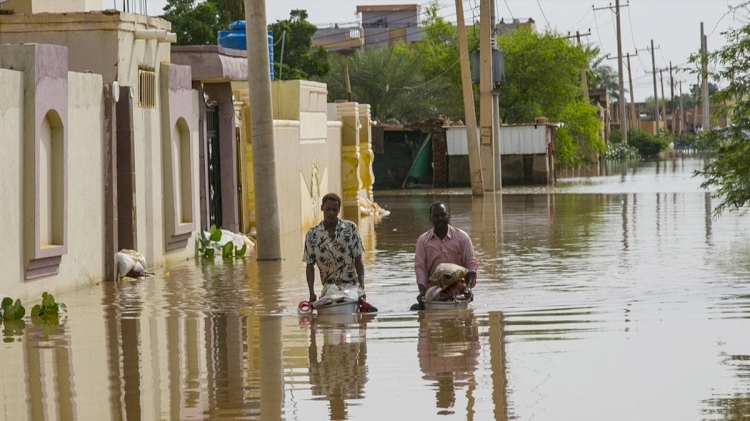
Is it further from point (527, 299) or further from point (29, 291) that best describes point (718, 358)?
point (29, 291)

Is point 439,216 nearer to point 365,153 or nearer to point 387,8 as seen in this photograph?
point 365,153

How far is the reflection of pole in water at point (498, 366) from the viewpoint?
26.6 ft

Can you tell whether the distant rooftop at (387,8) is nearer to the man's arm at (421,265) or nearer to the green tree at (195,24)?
the green tree at (195,24)

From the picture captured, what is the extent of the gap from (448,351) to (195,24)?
4565 centimetres

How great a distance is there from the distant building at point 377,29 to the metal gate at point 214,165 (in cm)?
7516

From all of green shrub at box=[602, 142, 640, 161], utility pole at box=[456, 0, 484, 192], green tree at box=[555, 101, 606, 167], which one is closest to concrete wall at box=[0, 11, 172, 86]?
utility pole at box=[456, 0, 484, 192]

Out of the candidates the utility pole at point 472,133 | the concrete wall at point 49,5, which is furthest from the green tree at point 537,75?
the concrete wall at point 49,5

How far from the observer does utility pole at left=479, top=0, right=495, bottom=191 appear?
140 ft

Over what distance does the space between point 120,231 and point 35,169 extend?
11.5 feet

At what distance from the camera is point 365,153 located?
126 feet

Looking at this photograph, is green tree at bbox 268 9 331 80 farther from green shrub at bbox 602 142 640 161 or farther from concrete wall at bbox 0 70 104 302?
concrete wall at bbox 0 70 104 302

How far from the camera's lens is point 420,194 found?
151ft

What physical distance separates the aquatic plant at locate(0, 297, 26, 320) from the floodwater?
471 mm

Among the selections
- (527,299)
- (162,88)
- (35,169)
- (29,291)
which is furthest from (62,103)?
(527,299)
